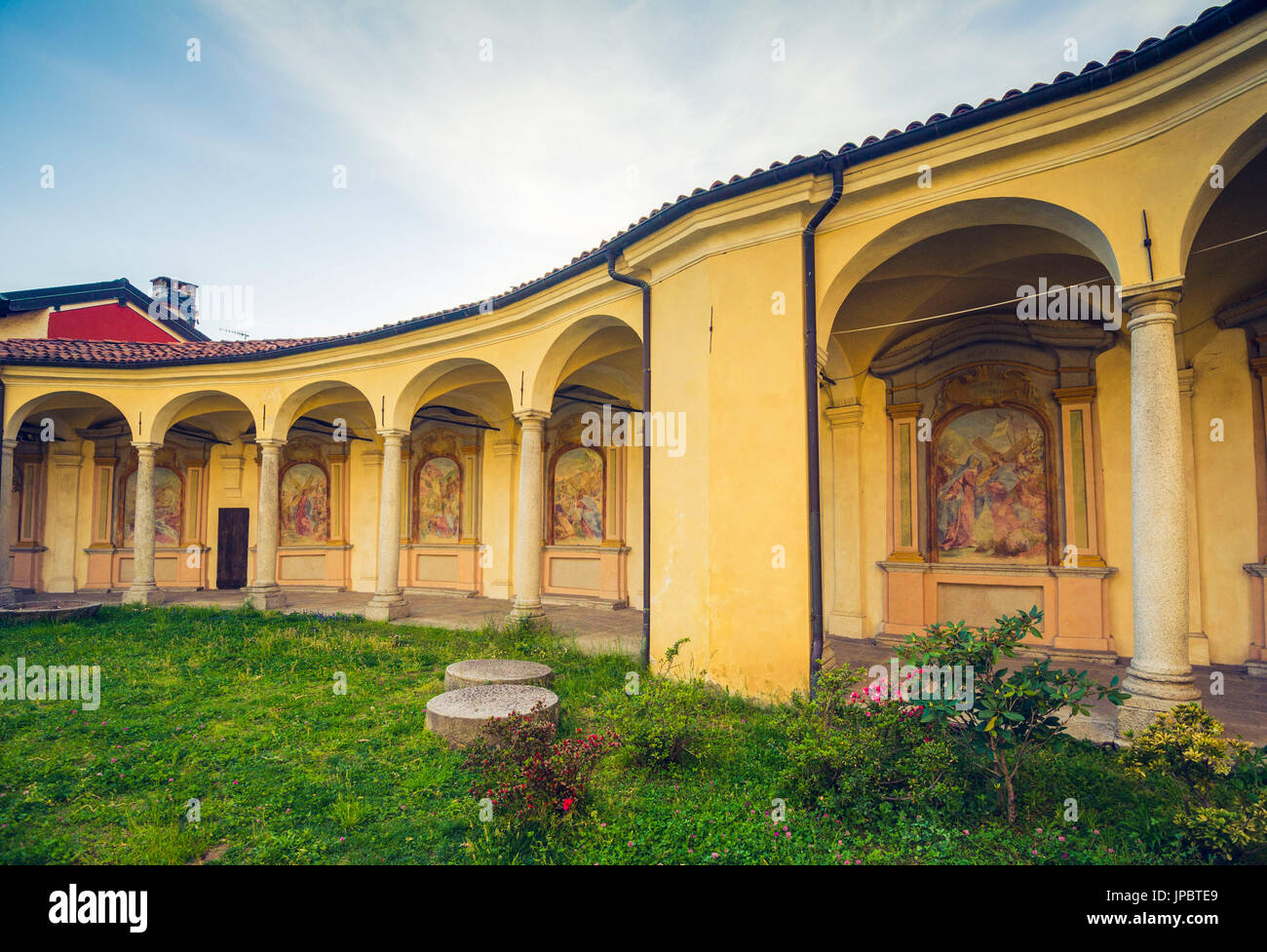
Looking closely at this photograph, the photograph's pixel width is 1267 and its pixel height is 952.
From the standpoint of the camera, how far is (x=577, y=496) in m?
14.8

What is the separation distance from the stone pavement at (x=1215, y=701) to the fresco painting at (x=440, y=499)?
10.8 meters

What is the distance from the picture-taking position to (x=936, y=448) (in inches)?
384

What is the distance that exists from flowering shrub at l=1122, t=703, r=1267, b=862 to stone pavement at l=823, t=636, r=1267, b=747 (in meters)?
0.43

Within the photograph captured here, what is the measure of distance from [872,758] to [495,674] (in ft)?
14.4

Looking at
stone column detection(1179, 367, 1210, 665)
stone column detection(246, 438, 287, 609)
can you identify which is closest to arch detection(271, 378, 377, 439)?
stone column detection(246, 438, 287, 609)

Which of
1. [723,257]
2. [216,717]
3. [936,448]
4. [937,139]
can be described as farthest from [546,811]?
[936,448]

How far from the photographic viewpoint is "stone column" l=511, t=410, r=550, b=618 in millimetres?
10609

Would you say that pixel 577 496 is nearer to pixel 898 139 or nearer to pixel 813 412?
→ pixel 813 412

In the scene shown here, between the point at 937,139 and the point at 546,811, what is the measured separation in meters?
6.87

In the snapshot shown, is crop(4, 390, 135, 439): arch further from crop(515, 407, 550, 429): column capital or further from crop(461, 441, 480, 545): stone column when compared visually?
crop(515, 407, 550, 429): column capital

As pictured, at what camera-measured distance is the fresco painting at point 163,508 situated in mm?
17500

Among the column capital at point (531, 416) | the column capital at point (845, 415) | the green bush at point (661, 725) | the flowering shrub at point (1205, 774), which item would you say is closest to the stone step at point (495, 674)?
the green bush at point (661, 725)

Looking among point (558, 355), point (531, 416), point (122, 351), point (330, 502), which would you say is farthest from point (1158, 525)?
point (122, 351)
